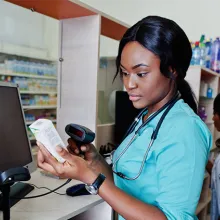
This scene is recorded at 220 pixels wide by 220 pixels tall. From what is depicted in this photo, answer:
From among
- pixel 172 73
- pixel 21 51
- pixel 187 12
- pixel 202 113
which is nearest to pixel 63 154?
pixel 172 73

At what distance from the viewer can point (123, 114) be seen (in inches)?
75.3

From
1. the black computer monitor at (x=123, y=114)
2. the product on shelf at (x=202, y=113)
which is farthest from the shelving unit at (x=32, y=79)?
the product on shelf at (x=202, y=113)

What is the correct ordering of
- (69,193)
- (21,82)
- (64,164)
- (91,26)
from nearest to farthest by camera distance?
1. (64,164)
2. (69,193)
3. (91,26)
4. (21,82)

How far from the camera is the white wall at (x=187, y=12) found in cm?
325

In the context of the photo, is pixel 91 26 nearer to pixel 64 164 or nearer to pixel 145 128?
pixel 145 128

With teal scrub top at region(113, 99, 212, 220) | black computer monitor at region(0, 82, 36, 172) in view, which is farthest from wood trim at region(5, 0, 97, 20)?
teal scrub top at region(113, 99, 212, 220)

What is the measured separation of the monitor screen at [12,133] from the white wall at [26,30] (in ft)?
10.1

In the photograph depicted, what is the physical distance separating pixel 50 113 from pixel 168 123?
12.7 feet

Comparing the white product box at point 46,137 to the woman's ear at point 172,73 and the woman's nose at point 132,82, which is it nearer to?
the woman's nose at point 132,82

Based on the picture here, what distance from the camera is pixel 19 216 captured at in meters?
0.85

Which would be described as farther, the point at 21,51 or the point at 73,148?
the point at 21,51

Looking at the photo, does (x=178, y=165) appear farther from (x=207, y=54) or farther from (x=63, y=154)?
(x=207, y=54)

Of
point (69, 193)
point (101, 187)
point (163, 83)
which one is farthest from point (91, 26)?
point (101, 187)

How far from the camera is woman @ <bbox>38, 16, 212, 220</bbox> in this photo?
2.14 ft
